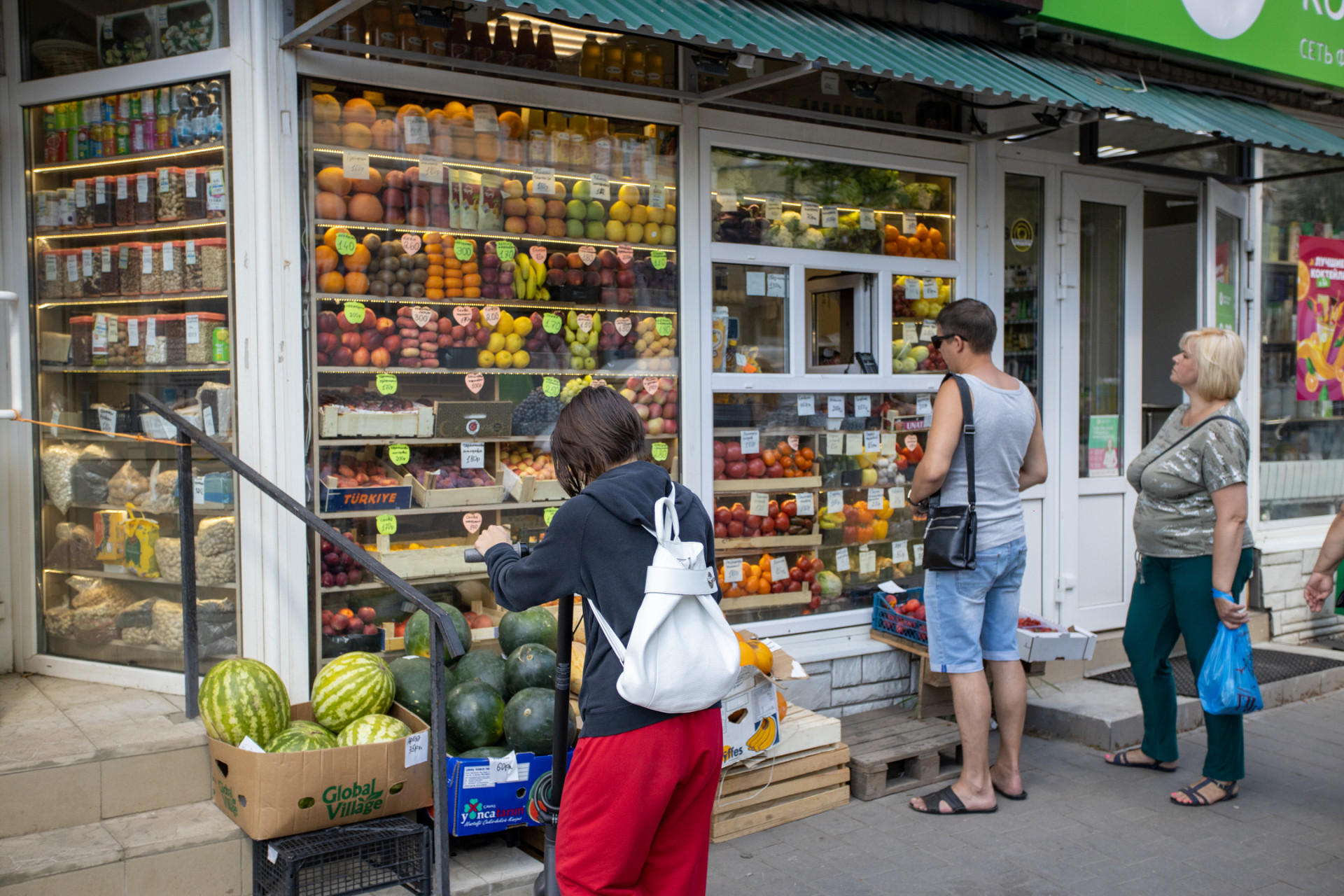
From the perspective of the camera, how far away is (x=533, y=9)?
167 inches

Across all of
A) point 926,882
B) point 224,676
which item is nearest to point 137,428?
point 224,676

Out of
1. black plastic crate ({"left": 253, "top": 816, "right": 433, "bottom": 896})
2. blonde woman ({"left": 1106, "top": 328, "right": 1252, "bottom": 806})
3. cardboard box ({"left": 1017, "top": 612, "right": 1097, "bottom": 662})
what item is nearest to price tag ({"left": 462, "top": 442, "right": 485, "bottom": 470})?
black plastic crate ({"left": 253, "top": 816, "right": 433, "bottom": 896})

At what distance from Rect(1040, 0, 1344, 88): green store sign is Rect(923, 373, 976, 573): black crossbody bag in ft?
9.68

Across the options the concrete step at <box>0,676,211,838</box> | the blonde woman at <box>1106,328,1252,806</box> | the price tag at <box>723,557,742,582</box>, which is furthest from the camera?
the price tag at <box>723,557,742,582</box>

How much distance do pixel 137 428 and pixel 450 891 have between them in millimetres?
2545

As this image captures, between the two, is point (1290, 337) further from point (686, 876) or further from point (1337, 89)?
point (686, 876)

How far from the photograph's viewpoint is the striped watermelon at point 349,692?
4.21 metres

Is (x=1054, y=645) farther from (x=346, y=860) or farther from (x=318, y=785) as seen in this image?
(x=318, y=785)

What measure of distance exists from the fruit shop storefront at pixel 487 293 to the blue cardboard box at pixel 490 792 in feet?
3.56

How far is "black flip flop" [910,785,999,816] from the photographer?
4.95 metres

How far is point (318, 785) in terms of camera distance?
3.79 m

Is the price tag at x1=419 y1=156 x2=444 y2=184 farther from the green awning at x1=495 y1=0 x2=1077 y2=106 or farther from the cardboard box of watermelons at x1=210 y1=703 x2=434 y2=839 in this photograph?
the cardboard box of watermelons at x1=210 y1=703 x2=434 y2=839

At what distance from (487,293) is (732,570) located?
2.02 metres

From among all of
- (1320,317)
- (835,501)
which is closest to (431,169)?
(835,501)
